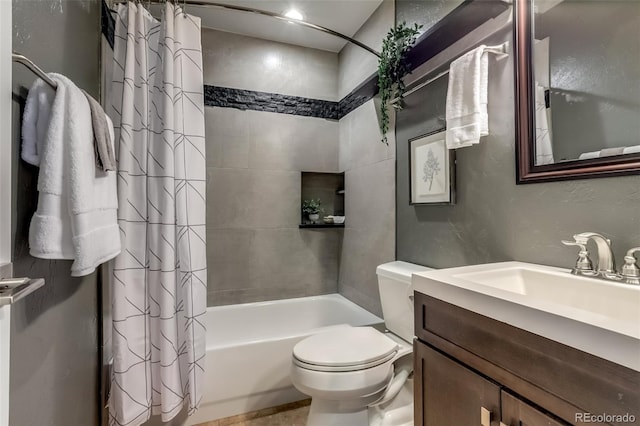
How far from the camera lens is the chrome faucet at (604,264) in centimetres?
81

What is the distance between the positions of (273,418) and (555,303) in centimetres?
164

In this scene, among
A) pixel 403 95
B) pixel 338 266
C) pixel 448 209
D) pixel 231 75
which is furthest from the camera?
pixel 338 266

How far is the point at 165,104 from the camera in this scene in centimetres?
131

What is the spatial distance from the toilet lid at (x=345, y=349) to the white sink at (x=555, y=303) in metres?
0.62

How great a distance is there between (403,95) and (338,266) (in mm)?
1568

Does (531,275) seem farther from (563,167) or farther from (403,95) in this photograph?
(403,95)

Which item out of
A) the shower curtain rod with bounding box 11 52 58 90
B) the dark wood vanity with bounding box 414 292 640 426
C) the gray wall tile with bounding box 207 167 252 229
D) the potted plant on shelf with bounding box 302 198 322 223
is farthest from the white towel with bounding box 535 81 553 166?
the gray wall tile with bounding box 207 167 252 229

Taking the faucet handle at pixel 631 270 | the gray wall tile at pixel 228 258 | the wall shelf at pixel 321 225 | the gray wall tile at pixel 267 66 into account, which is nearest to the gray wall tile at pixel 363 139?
the gray wall tile at pixel 267 66

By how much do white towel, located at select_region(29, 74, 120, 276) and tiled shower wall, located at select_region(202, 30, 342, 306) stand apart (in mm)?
1521

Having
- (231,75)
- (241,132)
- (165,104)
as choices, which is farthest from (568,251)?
(231,75)

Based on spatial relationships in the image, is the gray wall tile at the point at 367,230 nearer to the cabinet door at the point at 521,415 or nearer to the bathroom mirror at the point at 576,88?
the bathroom mirror at the point at 576,88

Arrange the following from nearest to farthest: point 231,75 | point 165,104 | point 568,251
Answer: point 568,251 → point 165,104 → point 231,75

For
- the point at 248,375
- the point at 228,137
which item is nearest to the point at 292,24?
the point at 228,137

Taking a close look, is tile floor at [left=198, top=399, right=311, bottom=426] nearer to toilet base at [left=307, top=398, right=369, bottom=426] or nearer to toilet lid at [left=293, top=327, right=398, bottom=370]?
toilet base at [left=307, top=398, right=369, bottom=426]
